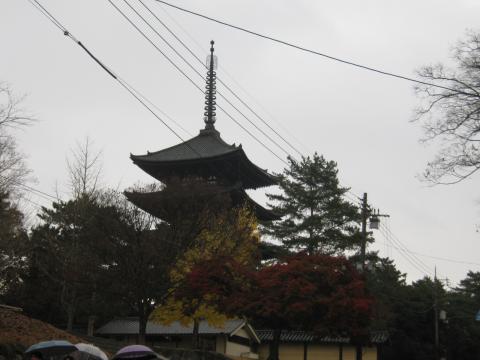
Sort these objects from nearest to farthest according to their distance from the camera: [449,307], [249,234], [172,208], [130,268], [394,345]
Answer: [130,268] < [172,208] < [249,234] < [394,345] < [449,307]

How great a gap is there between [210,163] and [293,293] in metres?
24.2

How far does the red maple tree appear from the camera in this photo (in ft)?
73.0

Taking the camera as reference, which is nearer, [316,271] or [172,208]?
[316,271]

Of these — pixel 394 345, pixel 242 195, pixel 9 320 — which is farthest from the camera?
pixel 242 195

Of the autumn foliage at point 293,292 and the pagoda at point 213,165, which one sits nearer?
the autumn foliage at point 293,292

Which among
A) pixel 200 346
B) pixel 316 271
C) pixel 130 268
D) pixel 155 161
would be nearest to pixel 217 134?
pixel 155 161

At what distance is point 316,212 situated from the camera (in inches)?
1821

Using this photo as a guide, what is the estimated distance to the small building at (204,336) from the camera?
37156 mm

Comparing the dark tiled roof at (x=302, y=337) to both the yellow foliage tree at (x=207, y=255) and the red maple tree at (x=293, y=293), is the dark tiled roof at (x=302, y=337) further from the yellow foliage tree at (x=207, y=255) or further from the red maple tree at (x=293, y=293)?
the red maple tree at (x=293, y=293)

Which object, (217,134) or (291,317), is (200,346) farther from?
(217,134)

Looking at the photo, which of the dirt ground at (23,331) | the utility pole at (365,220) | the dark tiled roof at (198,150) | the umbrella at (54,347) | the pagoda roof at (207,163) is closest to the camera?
the umbrella at (54,347)

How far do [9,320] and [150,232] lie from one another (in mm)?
8854

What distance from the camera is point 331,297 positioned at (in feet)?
73.4

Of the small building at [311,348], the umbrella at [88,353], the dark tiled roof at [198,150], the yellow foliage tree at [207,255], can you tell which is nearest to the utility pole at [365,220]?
the yellow foliage tree at [207,255]
